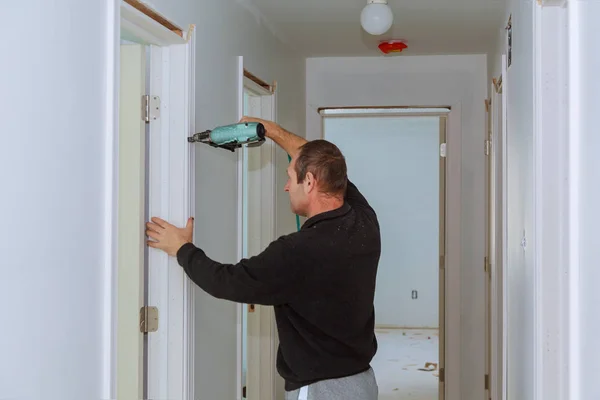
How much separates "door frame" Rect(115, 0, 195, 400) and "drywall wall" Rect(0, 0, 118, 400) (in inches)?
26.3

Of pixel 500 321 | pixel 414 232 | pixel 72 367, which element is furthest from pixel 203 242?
pixel 414 232

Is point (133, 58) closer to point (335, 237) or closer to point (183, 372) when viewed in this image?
point (335, 237)

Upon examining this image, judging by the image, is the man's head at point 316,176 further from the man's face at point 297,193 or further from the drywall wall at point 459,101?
the drywall wall at point 459,101

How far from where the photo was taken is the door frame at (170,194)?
2.40m

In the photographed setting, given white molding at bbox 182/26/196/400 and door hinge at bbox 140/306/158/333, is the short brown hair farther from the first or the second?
door hinge at bbox 140/306/158/333

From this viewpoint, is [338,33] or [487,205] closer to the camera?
[338,33]

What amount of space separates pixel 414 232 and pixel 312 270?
5782 mm

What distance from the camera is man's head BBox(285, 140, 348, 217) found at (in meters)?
2.21

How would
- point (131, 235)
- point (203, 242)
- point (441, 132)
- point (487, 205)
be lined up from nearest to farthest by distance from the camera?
point (131, 235) < point (203, 242) < point (487, 205) < point (441, 132)

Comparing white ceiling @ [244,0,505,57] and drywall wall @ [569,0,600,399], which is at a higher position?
white ceiling @ [244,0,505,57]

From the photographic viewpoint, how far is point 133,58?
7.70 feet

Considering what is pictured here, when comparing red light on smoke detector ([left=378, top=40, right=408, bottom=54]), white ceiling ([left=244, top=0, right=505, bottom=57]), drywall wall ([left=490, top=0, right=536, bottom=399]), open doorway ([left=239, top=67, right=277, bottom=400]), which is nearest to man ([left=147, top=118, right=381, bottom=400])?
drywall wall ([left=490, top=0, right=536, bottom=399])

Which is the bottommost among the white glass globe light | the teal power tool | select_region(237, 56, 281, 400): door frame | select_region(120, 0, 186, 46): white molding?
select_region(237, 56, 281, 400): door frame

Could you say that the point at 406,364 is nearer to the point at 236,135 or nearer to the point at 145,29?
the point at 236,135
